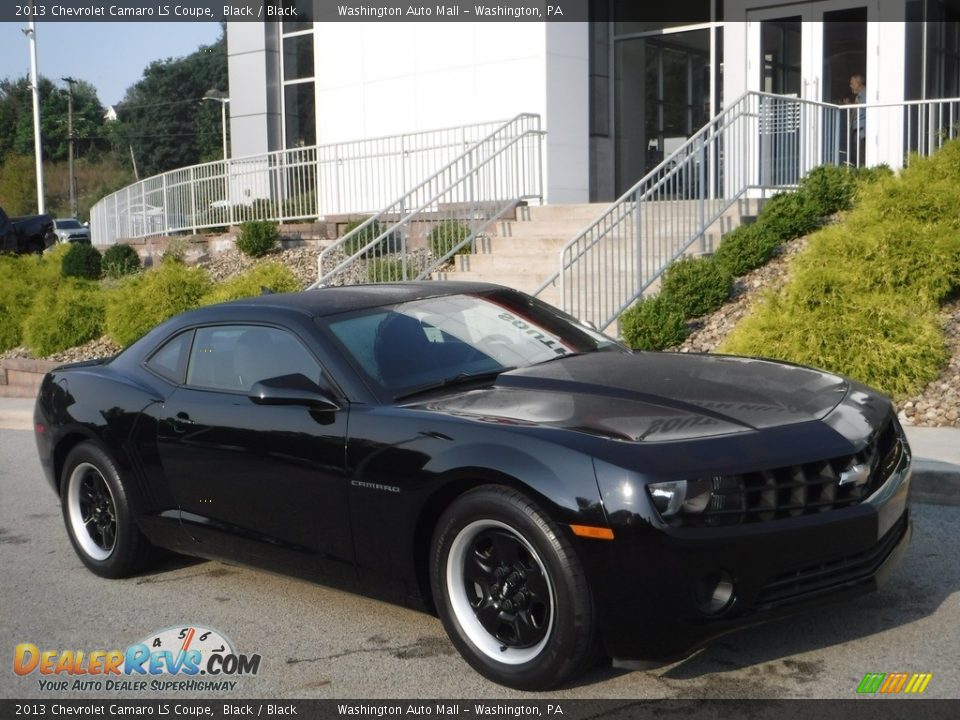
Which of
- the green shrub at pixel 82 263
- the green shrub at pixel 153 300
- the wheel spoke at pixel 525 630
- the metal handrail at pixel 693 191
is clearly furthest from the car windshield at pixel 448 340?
the green shrub at pixel 82 263

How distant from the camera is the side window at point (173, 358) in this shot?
19.4 feet

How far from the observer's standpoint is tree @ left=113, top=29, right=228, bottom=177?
10225 centimetres

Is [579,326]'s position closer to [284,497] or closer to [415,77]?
[284,497]

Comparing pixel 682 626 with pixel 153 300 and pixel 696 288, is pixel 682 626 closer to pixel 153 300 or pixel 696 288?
pixel 696 288

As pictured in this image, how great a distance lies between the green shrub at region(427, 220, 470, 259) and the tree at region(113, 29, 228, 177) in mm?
89449

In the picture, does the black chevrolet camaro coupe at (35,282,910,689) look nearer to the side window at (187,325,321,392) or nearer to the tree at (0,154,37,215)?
the side window at (187,325,321,392)

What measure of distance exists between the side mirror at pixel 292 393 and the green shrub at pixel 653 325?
A: 5967 mm

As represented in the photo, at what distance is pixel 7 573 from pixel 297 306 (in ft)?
8.15

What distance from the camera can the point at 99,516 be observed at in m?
6.33

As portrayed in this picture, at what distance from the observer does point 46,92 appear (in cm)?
10550

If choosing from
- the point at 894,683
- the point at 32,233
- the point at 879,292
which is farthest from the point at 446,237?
the point at 32,233

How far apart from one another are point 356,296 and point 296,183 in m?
15.0

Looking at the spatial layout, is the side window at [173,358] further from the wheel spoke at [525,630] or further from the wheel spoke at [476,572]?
the wheel spoke at [525,630]

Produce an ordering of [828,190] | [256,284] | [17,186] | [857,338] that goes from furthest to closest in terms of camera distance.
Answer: [17,186]
[256,284]
[828,190]
[857,338]
